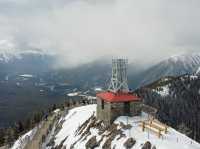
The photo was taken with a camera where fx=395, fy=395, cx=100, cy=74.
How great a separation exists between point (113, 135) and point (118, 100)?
37.8 ft

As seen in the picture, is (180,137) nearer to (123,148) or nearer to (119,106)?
(123,148)

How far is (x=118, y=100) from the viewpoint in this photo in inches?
3708

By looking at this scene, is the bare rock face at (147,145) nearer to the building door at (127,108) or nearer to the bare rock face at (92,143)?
the bare rock face at (92,143)

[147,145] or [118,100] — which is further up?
[118,100]

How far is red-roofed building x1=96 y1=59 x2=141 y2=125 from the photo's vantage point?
94.2m

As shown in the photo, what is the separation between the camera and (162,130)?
270 ft

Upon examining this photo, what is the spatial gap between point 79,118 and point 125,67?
2529cm

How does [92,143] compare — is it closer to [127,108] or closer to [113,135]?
[113,135]

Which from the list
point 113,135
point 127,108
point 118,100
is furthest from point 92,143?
point 127,108

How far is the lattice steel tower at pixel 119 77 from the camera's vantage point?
99.2 meters

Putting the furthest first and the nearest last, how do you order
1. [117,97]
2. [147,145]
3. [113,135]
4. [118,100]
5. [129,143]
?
1. [117,97]
2. [118,100]
3. [113,135]
4. [129,143]
5. [147,145]

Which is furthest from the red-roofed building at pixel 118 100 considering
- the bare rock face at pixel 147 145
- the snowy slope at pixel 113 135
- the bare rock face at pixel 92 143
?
the bare rock face at pixel 147 145

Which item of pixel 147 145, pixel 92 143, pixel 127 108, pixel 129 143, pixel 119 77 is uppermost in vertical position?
pixel 119 77

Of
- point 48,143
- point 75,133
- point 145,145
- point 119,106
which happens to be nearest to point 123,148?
point 145,145
